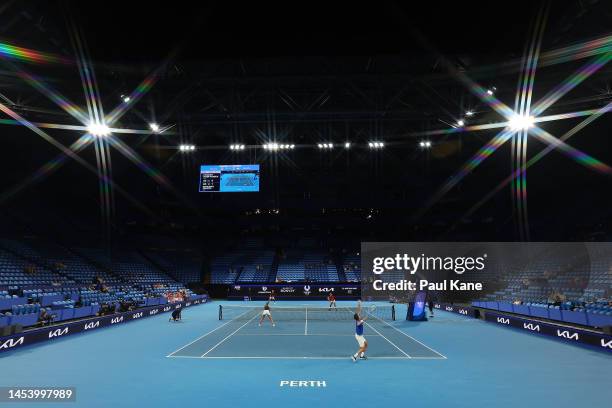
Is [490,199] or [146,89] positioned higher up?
[146,89]

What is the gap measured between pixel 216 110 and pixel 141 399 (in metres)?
24.6

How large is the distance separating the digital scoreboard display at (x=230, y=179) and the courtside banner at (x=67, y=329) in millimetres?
10786

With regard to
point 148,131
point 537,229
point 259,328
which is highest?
point 148,131

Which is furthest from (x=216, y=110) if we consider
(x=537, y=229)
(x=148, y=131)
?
(x=537, y=229)

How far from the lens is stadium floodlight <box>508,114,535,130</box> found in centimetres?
2436

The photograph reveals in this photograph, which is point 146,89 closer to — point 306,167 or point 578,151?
point 306,167

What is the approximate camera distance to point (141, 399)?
855 centimetres

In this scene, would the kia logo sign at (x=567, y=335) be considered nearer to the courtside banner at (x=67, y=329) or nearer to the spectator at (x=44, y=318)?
the courtside banner at (x=67, y=329)

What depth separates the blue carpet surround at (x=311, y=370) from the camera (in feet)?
28.6

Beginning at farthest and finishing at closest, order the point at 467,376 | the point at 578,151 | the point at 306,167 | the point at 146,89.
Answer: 1. the point at 306,167
2. the point at 578,151
3. the point at 146,89
4. the point at 467,376

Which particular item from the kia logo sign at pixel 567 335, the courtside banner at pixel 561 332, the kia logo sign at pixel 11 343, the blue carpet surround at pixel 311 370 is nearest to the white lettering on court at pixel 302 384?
the blue carpet surround at pixel 311 370

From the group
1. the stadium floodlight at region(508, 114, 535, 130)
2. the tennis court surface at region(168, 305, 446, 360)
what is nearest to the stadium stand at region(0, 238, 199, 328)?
the tennis court surface at region(168, 305, 446, 360)

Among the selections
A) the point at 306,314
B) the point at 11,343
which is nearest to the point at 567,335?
the point at 306,314

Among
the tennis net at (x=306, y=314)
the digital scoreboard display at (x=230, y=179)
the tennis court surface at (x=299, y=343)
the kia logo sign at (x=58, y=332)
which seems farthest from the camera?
the digital scoreboard display at (x=230, y=179)
